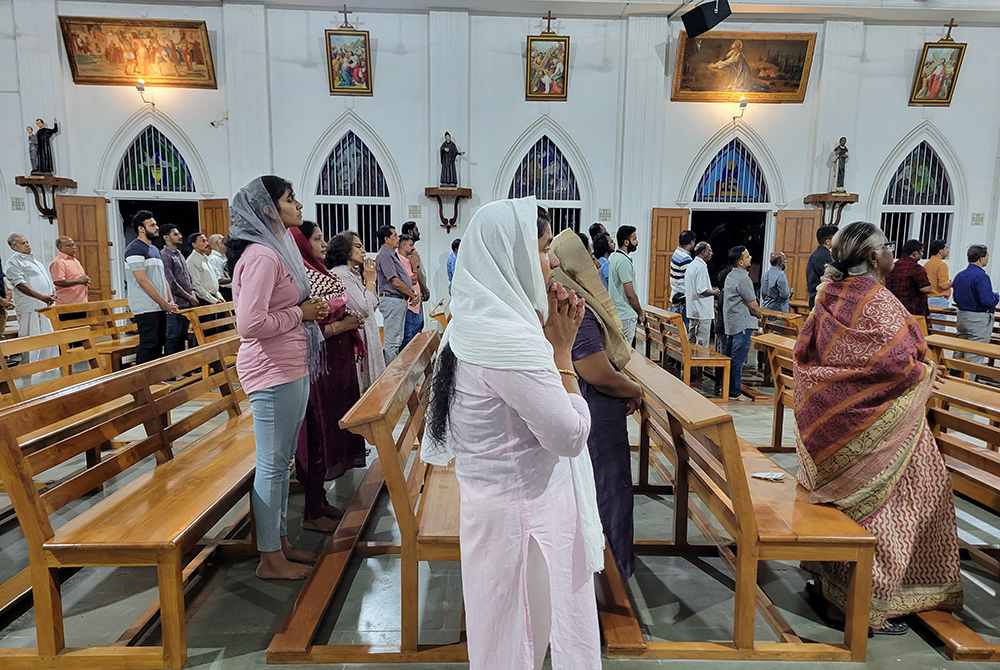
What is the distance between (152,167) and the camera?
10008 mm

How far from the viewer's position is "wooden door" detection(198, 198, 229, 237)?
978cm

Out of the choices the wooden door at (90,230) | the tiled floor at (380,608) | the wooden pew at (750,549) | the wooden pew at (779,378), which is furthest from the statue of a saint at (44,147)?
the wooden pew at (750,549)

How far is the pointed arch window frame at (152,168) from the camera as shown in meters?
9.91

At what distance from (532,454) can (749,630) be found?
1.29 meters

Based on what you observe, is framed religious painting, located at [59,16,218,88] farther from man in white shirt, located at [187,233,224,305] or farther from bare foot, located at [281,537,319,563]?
bare foot, located at [281,537,319,563]

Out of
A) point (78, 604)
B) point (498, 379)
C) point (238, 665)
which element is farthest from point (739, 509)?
point (78, 604)

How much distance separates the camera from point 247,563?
278 centimetres

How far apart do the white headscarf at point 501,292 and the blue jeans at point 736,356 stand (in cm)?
521

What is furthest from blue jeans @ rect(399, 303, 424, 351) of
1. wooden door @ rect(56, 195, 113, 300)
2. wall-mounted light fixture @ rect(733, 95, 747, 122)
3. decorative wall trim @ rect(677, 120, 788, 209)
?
wall-mounted light fixture @ rect(733, 95, 747, 122)

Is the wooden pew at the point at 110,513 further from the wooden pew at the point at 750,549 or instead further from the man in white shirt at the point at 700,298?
the man in white shirt at the point at 700,298

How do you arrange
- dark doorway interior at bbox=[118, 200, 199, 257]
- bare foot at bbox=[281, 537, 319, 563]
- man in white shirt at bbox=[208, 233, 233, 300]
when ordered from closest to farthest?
bare foot at bbox=[281, 537, 319, 563] → man in white shirt at bbox=[208, 233, 233, 300] → dark doorway interior at bbox=[118, 200, 199, 257]

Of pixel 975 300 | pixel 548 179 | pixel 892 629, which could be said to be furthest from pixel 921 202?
Result: pixel 892 629

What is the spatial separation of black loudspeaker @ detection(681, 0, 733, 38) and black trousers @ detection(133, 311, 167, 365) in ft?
25.1

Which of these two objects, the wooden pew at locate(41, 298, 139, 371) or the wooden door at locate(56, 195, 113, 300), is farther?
the wooden door at locate(56, 195, 113, 300)
